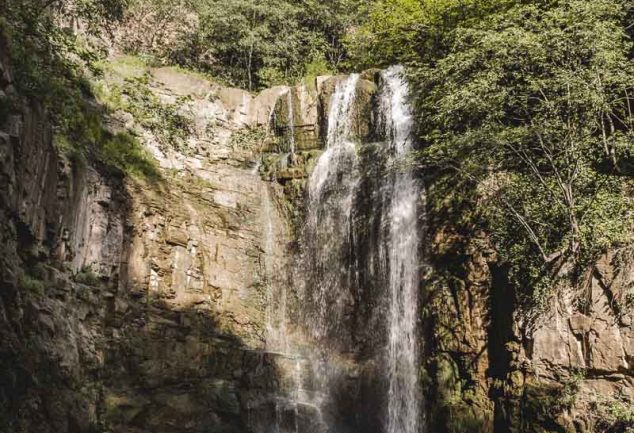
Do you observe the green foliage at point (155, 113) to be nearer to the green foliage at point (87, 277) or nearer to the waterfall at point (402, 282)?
the green foliage at point (87, 277)

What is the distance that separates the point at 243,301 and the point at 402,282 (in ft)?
14.8

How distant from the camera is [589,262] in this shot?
41.6 feet

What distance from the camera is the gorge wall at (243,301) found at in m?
9.98

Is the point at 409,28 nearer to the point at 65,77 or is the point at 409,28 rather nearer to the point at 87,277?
the point at 65,77

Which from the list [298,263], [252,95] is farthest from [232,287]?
[252,95]

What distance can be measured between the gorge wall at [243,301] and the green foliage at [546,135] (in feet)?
2.50

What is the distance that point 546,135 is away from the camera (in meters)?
13.5

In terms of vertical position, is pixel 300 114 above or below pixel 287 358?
above

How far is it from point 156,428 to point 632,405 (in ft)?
32.5

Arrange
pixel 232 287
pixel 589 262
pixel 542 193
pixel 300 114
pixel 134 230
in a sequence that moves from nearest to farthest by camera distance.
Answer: pixel 589 262 → pixel 542 193 → pixel 134 230 → pixel 232 287 → pixel 300 114

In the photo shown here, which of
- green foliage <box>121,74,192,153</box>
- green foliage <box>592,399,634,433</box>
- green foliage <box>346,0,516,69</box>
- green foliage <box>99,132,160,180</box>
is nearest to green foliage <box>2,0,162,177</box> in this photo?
green foliage <box>99,132,160,180</box>

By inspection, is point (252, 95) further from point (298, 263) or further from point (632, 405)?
point (632, 405)

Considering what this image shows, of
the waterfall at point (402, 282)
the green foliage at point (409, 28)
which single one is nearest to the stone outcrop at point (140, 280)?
the waterfall at point (402, 282)

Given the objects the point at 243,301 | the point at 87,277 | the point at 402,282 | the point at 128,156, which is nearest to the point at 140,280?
the point at 87,277
